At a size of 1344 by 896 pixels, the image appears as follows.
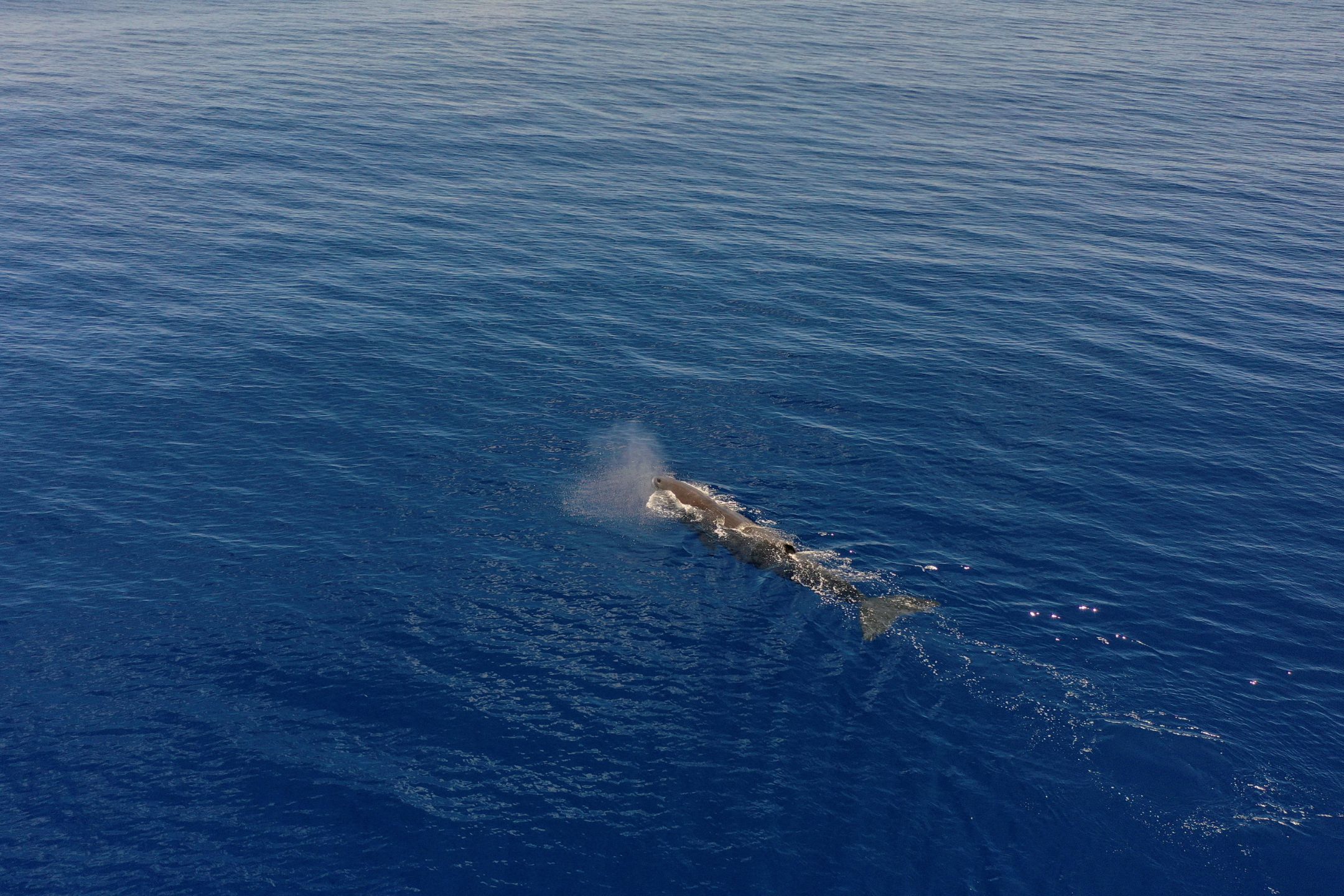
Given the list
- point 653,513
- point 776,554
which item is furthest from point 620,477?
point 776,554

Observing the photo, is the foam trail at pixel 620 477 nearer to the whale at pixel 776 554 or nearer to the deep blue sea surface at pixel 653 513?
the deep blue sea surface at pixel 653 513

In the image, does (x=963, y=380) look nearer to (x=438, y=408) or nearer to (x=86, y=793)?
(x=438, y=408)

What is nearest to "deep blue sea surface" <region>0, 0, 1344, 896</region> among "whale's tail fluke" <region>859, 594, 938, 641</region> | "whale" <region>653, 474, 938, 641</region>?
"whale's tail fluke" <region>859, 594, 938, 641</region>

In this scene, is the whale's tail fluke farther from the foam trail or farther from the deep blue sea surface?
the foam trail

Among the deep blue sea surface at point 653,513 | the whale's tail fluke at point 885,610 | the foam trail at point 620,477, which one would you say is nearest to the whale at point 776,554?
the whale's tail fluke at point 885,610

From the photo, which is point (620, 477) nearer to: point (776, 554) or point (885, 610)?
point (776, 554)

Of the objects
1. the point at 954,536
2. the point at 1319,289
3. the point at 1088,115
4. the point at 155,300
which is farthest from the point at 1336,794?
the point at 1088,115
